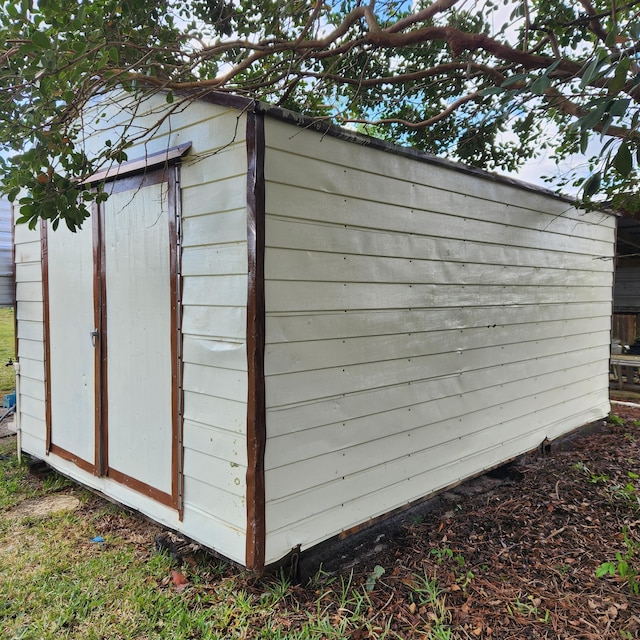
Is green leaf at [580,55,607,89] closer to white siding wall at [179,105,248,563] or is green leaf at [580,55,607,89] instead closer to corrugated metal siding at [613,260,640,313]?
white siding wall at [179,105,248,563]

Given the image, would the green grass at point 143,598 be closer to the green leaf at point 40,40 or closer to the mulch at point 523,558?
the mulch at point 523,558

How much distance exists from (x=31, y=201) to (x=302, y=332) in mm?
1537

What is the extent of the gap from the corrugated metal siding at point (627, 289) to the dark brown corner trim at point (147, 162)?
35.0 feet

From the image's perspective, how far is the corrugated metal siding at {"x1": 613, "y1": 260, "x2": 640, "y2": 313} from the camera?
34.7 ft

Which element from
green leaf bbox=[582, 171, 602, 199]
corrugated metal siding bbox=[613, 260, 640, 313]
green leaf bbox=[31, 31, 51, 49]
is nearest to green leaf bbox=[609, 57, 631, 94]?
green leaf bbox=[582, 171, 602, 199]

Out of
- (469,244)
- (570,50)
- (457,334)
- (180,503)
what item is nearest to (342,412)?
(180,503)

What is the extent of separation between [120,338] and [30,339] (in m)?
1.55

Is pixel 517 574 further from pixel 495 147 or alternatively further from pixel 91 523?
pixel 495 147

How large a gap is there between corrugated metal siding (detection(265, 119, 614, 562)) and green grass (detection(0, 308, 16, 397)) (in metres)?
6.42

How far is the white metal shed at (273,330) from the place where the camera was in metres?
2.50

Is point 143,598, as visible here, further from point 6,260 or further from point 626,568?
point 6,260

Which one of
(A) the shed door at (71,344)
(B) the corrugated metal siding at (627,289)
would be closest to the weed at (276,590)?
(A) the shed door at (71,344)

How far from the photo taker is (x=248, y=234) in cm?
242

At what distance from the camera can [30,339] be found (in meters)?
4.25
